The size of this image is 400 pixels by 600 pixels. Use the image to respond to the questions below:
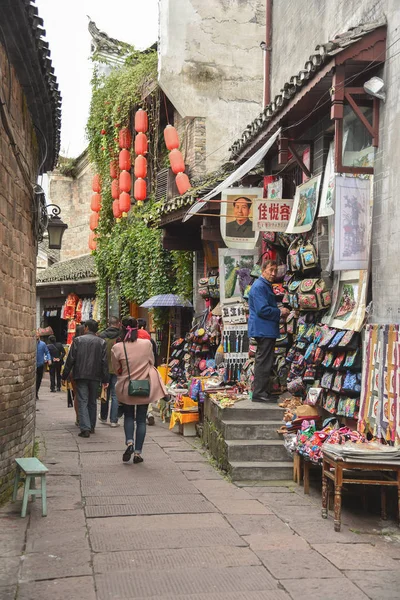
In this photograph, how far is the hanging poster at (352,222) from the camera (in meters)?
8.34

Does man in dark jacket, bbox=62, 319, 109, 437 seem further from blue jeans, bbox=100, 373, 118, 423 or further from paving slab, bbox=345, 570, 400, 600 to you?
paving slab, bbox=345, 570, 400, 600

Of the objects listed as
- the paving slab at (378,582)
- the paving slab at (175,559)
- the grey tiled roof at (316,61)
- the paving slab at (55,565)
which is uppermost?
the grey tiled roof at (316,61)

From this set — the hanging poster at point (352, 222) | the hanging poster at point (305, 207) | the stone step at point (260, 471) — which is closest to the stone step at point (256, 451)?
the stone step at point (260, 471)

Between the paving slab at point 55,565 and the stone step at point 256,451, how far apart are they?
338cm

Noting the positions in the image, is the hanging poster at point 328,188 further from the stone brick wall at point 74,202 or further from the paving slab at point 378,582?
the stone brick wall at point 74,202

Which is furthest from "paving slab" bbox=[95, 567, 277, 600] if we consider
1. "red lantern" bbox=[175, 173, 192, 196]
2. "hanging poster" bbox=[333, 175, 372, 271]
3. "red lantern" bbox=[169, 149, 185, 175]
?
"red lantern" bbox=[169, 149, 185, 175]

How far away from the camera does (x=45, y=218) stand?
12.0m

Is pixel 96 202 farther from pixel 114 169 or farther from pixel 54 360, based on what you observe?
pixel 54 360

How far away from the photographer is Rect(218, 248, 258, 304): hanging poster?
1368 centimetres

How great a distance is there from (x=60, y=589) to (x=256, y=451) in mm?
4327

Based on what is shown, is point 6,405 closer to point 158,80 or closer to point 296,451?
point 296,451

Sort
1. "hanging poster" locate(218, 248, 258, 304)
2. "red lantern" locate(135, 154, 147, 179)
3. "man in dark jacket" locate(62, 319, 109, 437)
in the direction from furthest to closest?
"red lantern" locate(135, 154, 147, 179) < "hanging poster" locate(218, 248, 258, 304) < "man in dark jacket" locate(62, 319, 109, 437)

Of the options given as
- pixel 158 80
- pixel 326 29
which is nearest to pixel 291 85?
pixel 326 29

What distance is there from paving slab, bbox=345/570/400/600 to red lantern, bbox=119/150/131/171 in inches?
690
